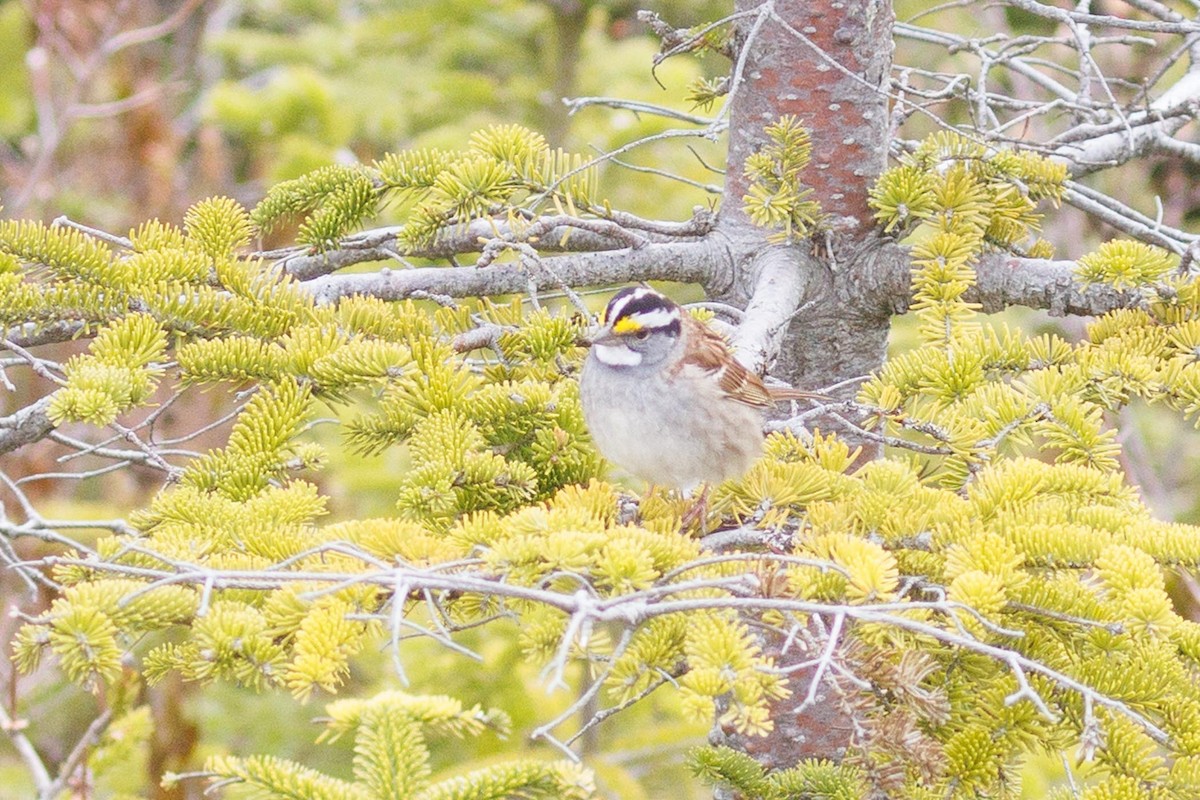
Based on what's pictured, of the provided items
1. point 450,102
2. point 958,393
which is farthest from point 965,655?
point 450,102

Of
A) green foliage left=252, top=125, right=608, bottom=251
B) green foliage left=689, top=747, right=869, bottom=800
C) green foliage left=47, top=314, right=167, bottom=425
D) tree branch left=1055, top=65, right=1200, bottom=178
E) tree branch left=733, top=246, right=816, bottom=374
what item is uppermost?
tree branch left=1055, top=65, right=1200, bottom=178

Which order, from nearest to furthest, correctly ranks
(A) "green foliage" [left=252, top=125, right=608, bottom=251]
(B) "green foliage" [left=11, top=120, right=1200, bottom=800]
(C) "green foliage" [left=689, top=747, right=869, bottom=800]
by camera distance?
(B) "green foliage" [left=11, top=120, right=1200, bottom=800], (C) "green foliage" [left=689, top=747, right=869, bottom=800], (A) "green foliage" [left=252, top=125, right=608, bottom=251]

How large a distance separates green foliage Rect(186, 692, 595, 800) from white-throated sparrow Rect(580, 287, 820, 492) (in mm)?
1242

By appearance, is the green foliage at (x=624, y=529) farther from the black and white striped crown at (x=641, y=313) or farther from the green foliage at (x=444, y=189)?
the black and white striped crown at (x=641, y=313)

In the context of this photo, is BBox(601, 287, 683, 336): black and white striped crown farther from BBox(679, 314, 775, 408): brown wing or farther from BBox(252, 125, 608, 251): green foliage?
BBox(252, 125, 608, 251): green foliage

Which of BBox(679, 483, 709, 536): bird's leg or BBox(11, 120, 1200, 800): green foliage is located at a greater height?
BBox(11, 120, 1200, 800): green foliage

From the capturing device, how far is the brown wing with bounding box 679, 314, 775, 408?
321 centimetres

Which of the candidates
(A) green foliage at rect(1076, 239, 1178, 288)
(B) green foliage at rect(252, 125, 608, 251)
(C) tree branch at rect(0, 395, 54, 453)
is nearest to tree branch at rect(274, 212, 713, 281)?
(B) green foliage at rect(252, 125, 608, 251)

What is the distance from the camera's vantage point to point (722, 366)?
3.30m

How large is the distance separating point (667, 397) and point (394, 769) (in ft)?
5.36

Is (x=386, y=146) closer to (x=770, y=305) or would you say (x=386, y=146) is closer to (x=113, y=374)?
(x=770, y=305)

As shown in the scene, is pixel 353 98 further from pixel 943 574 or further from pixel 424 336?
pixel 943 574

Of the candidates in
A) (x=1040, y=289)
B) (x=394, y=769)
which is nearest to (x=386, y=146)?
(x=1040, y=289)

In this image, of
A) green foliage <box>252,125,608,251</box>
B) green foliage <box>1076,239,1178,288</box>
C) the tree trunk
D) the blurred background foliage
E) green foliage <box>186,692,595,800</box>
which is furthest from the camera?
the blurred background foliage
